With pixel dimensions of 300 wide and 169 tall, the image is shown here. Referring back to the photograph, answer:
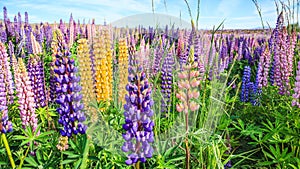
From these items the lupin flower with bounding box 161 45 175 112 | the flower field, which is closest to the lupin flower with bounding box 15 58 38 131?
the flower field

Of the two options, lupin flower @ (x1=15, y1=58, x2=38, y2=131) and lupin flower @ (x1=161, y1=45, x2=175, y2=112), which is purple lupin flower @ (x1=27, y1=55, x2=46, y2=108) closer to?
lupin flower @ (x1=15, y1=58, x2=38, y2=131)

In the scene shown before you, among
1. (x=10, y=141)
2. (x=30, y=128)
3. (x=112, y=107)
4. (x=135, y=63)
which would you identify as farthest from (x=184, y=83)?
(x=10, y=141)

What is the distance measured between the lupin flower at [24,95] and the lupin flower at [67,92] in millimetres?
507

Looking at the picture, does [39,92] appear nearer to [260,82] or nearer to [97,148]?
[97,148]

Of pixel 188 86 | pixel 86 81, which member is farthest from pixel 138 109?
pixel 86 81

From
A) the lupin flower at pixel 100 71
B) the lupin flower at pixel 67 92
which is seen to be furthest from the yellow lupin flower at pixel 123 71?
the lupin flower at pixel 67 92

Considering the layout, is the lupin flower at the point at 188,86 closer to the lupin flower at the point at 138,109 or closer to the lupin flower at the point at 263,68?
the lupin flower at the point at 138,109

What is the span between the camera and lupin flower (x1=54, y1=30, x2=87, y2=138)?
1.95 meters

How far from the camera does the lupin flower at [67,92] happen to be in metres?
1.95

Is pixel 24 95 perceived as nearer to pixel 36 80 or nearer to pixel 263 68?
pixel 36 80

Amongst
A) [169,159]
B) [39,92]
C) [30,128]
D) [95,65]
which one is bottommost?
[169,159]

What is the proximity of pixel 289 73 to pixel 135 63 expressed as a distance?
8.64 ft

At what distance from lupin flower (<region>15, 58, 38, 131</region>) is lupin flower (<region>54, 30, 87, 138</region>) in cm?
51

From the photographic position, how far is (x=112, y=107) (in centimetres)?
274
